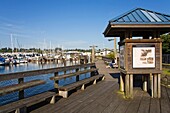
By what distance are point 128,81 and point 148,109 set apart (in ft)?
5.16

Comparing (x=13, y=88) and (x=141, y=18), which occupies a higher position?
(x=141, y=18)

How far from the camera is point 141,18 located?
6.82 metres

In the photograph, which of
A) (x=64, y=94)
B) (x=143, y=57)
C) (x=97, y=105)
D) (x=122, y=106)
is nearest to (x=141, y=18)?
(x=143, y=57)

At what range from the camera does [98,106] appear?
5.90 m

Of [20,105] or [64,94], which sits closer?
[20,105]

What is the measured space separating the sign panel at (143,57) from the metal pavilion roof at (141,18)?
918mm

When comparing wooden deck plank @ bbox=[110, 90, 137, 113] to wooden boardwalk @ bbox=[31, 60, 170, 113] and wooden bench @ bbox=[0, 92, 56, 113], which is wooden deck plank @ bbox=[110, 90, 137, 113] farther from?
wooden bench @ bbox=[0, 92, 56, 113]

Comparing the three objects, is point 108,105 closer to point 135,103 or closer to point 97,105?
point 97,105

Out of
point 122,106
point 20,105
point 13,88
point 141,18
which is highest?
point 141,18

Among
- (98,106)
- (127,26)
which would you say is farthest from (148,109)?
(127,26)

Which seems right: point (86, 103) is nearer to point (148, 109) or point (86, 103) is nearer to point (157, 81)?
point (148, 109)

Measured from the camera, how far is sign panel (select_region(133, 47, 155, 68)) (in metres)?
6.94

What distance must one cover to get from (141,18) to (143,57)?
129cm

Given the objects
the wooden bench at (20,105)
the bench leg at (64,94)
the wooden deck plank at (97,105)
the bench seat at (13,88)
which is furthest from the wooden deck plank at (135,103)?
the bench seat at (13,88)
